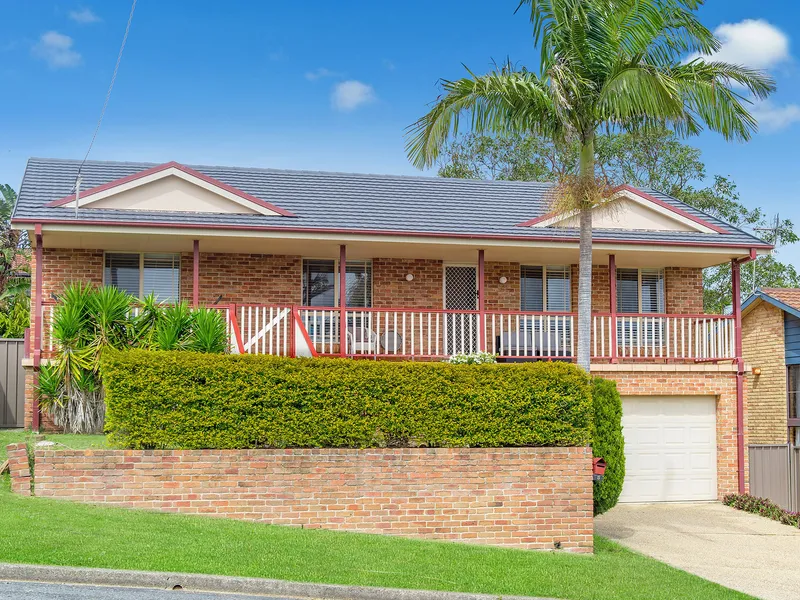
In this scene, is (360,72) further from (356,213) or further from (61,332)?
(61,332)

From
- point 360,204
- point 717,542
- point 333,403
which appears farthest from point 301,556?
point 360,204

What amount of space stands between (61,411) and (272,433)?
562cm

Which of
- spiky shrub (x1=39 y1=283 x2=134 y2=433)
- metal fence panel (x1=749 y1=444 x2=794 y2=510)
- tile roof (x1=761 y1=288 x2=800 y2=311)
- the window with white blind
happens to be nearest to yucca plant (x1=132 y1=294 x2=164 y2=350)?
spiky shrub (x1=39 y1=283 x2=134 y2=433)

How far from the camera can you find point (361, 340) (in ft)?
56.8

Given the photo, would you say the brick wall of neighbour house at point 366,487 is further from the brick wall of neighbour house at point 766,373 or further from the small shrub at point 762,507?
the brick wall of neighbour house at point 766,373

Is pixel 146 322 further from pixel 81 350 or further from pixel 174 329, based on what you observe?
pixel 174 329

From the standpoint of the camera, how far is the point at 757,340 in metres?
22.4

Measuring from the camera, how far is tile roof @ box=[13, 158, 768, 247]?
1730 cm

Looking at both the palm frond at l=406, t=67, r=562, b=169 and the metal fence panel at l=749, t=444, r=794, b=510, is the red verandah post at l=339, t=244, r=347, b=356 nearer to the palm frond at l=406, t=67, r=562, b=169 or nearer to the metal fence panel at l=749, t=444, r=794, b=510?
the palm frond at l=406, t=67, r=562, b=169

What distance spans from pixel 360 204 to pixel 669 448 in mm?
7614

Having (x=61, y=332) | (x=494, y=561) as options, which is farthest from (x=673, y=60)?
(x=61, y=332)

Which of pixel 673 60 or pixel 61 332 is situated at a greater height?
pixel 673 60

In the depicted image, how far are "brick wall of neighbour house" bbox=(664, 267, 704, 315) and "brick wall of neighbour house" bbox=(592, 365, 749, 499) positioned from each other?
7.90 ft

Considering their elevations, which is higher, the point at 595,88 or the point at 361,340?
the point at 595,88
